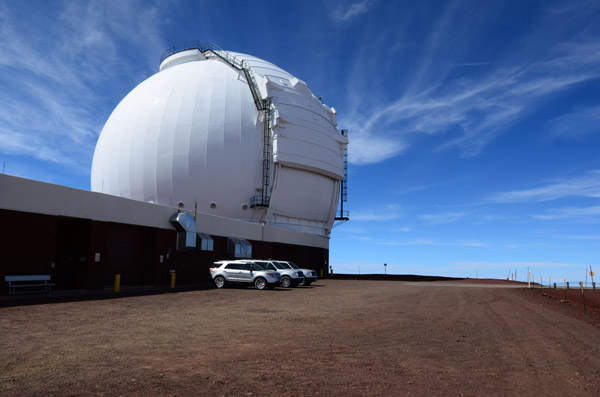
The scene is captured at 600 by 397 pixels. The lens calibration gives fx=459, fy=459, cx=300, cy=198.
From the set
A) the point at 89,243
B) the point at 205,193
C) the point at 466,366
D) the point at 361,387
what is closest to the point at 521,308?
the point at 466,366

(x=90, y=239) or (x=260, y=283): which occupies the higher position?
(x=90, y=239)

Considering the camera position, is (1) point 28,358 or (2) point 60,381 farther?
(1) point 28,358

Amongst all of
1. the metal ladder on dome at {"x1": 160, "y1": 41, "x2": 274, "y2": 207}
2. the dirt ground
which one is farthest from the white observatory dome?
the dirt ground

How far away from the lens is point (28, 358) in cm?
746

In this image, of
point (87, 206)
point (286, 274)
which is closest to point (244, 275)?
point (286, 274)

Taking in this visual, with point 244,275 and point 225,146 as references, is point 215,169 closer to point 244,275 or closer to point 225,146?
point 225,146

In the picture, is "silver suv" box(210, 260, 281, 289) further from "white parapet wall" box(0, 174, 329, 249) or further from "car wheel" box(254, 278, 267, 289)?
"white parapet wall" box(0, 174, 329, 249)

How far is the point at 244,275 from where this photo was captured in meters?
24.5

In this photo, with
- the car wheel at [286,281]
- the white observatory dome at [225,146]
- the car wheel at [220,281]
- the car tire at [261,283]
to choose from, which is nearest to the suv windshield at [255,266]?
the car tire at [261,283]

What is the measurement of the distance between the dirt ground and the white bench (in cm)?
459

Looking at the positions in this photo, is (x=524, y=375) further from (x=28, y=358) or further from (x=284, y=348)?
(x=28, y=358)

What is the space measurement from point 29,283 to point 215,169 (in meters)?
20.4

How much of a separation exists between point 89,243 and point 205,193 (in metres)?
16.8

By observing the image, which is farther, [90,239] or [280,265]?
[280,265]
